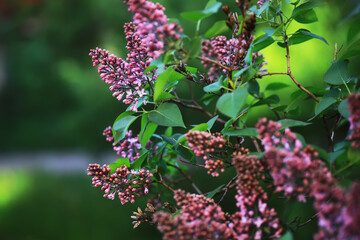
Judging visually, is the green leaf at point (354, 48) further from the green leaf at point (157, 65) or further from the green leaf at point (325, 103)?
the green leaf at point (157, 65)

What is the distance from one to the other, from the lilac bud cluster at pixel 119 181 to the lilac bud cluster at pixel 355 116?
1.06ft

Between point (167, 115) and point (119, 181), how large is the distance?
0.43ft

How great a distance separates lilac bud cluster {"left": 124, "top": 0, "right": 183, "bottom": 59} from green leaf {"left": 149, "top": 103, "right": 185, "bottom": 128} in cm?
14

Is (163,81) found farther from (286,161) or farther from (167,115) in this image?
(286,161)

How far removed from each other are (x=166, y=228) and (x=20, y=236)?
255 centimetres

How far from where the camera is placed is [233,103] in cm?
44

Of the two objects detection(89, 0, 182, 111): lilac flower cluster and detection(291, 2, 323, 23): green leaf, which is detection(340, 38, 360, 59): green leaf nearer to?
detection(291, 2, 323, 23): green leaf

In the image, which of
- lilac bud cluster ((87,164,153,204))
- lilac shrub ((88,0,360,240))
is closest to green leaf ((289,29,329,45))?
lilac shrub ((88,0,360,240))

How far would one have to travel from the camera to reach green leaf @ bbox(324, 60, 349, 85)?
55cm

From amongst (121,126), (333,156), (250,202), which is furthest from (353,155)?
(121,126)

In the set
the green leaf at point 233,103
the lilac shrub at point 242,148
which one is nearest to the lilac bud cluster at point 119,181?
the lilac shrub at point 242,148

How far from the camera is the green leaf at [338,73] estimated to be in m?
0.55

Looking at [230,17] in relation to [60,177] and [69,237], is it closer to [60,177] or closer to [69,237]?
[69,237]

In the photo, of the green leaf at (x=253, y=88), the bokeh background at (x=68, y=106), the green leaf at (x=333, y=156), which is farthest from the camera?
the bokeh background at (x=68, y=106)
